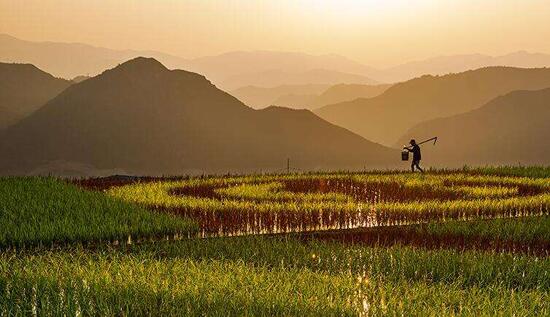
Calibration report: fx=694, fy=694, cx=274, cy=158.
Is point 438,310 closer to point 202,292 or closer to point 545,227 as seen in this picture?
point 202,292

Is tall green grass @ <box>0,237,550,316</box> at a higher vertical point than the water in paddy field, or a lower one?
lower

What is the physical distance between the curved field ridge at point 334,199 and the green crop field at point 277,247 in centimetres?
6

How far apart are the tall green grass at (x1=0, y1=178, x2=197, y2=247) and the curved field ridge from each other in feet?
→ 3.26

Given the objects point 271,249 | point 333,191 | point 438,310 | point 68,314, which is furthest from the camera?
point 333,191

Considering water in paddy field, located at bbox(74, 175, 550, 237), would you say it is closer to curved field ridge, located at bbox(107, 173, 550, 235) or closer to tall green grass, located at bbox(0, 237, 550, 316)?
curved field ridge, located at bbox(107, 173, 550, 235)

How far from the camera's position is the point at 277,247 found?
11664mm

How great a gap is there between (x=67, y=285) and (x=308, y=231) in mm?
6656

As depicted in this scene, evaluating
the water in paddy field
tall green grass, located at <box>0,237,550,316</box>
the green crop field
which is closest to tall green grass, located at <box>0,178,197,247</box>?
the green crop field

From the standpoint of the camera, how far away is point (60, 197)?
1712 centimetres

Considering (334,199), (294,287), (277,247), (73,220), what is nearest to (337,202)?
(334,199)

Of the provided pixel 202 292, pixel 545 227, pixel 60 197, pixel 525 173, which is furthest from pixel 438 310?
pixel 525 173

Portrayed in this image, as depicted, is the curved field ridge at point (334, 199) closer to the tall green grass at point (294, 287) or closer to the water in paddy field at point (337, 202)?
the water in paddy field at point (337, 202)

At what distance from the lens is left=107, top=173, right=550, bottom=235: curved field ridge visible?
1532cm

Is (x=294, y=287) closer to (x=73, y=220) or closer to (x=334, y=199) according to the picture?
(x=73, y=220)
